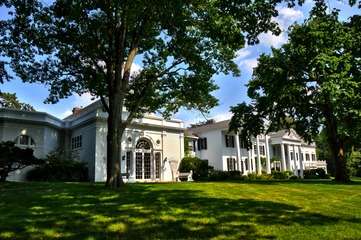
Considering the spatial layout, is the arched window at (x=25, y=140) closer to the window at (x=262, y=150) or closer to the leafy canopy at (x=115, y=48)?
the leafy canopy at (x=115, y=48)

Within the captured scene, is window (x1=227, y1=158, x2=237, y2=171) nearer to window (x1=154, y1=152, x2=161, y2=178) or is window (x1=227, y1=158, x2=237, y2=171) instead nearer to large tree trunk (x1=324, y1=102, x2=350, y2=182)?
window (x1=154, y1=152, x2=161, y2=178)

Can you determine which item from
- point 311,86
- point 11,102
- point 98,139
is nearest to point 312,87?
point 311,86

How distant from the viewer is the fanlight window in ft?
103

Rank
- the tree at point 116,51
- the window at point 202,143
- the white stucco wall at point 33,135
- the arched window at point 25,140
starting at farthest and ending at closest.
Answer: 1. the window at point 202,143
2. the arched window at point 25,140
3. the white stucco wall at point 33,135
4. the tree at point 116,51

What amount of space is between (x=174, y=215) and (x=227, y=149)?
36.3 meters

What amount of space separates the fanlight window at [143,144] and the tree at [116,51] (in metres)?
8.58

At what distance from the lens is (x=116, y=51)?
56.0ft

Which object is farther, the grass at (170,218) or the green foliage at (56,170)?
the green foliage at (56,170)

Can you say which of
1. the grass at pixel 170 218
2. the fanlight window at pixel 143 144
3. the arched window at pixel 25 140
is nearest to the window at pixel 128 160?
the fanlight window at pixel 143 144

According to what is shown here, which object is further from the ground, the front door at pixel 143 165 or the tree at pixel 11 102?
the tree at pixel 11 102

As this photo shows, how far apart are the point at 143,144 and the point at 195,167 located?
17.3ft

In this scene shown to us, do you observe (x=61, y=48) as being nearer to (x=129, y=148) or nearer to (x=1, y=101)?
(x=129, y=148)

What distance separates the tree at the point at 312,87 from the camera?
83.8ft

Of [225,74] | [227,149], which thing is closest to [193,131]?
[227,149]
